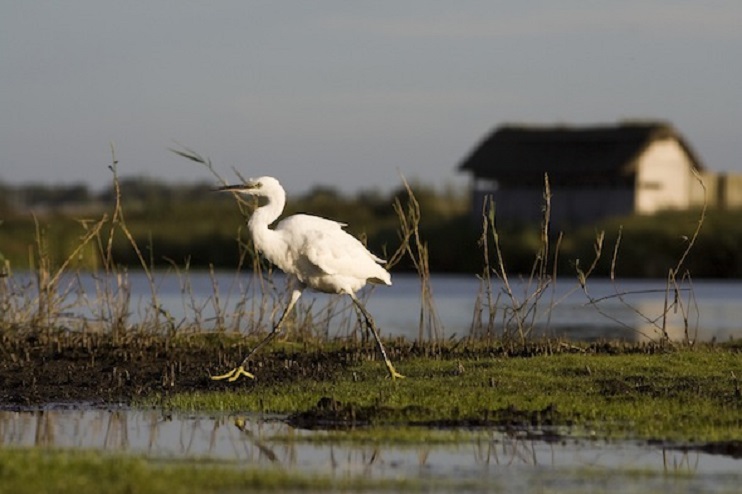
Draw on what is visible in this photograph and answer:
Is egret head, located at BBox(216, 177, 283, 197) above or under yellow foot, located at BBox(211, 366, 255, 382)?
above

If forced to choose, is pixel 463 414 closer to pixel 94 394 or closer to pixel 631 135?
pixel 94 394

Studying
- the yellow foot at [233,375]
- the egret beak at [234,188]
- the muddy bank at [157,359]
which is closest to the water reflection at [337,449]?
the muddy bank at [157,359]

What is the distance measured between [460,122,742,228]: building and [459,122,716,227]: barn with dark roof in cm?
3

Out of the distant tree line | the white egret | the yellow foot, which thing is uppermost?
the white egret

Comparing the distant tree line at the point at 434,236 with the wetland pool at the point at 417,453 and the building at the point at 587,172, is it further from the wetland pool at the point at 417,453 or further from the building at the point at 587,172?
the wetland pool at the point at 417,453

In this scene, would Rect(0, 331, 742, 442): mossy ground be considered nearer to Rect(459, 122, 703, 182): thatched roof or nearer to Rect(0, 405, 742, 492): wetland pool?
Rect(0, 405, 742, 492): wetland pool

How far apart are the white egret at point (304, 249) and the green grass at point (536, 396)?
2.63ft

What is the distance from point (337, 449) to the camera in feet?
34.0

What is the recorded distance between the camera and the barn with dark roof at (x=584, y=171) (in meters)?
51.5

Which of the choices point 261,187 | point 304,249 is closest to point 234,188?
point 261,187

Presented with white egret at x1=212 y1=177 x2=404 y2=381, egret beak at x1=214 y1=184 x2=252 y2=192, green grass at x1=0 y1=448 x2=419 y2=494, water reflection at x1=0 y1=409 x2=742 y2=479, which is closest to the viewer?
green grass at x1=0 y1=448 x2=419 y2=494

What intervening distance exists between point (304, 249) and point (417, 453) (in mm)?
4668

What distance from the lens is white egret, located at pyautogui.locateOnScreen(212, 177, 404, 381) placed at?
1447cm

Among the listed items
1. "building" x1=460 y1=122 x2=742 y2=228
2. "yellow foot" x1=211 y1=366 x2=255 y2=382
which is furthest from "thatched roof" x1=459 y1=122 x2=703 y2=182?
"yellow foot" x1=211 y1=366 x2=255 y2=382
